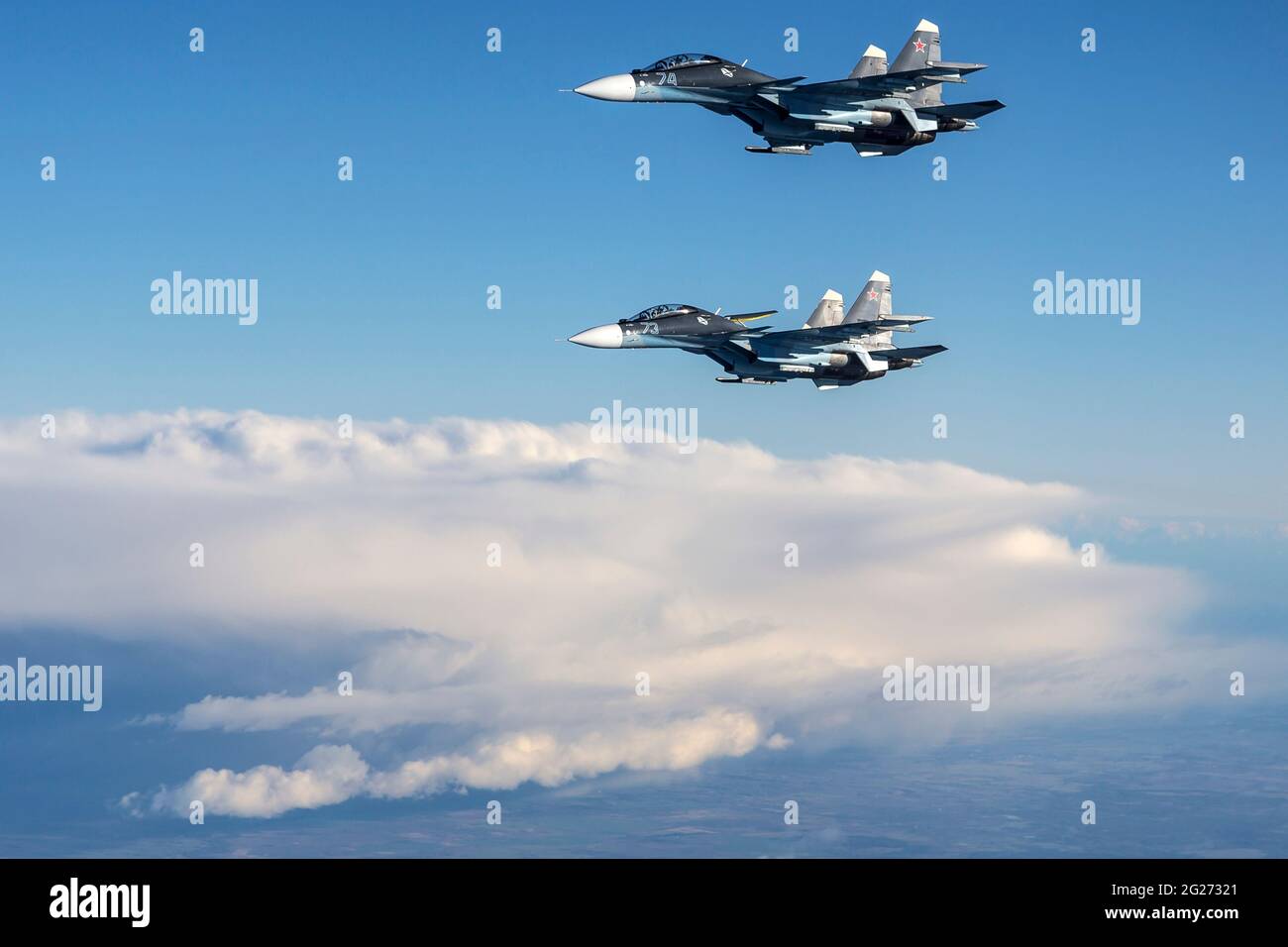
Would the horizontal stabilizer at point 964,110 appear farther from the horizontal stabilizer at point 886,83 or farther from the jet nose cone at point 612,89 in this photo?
the jet nose cone at point 612,89

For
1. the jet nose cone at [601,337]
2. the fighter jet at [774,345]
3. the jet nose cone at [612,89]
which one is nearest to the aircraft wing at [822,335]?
the fighter jet at [774,345]

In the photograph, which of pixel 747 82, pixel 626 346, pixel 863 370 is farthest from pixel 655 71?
pixel 863 370

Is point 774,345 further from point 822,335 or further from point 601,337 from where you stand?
point 601,337

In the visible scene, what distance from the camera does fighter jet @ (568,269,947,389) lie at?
3605 inches

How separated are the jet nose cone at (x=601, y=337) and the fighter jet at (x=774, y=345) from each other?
0.10 m

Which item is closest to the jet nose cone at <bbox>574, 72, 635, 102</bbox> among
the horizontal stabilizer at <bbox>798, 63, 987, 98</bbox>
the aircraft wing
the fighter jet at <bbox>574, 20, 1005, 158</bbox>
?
the fighter jet at <bbox>574, 20, 1005, 158</bbox>

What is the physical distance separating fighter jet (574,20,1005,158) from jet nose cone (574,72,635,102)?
0.22ft

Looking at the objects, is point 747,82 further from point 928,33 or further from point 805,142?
point 928,33

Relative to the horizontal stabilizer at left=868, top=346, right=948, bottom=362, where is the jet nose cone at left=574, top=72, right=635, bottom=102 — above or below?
above

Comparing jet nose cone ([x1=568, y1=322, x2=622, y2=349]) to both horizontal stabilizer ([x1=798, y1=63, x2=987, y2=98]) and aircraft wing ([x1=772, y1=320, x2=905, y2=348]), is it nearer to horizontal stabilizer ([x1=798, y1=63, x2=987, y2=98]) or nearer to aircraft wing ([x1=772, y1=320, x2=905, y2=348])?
aircraft wing ([x1=772, y1=320, x2=905, y2=348])
